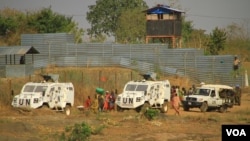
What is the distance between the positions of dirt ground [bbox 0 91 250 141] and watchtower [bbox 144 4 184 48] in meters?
23.2

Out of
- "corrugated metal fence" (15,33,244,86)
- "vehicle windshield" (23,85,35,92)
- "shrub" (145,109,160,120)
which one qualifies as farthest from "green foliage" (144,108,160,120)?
"corrugated metal fence" (15,33,244,86)

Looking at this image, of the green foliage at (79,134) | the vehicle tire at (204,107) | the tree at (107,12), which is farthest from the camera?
the tree at (107,12)

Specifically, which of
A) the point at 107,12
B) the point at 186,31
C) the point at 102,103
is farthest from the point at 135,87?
the point at 107,12

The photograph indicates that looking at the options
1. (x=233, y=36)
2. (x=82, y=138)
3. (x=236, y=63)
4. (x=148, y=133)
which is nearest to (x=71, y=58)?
(x=236, y=63)

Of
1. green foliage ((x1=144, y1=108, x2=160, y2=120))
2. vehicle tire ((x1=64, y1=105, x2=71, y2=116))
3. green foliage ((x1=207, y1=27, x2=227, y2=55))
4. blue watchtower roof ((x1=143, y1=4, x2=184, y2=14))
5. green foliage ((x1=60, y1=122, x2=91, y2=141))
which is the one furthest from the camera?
green foliage ((x1=207, y1=27, x2=227, y2=55))

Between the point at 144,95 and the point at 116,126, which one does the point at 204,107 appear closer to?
the point at 144,95

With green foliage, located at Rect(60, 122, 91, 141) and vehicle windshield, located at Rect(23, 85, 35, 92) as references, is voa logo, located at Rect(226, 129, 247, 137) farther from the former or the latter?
vehicle windshield, located at Rect(23, 85, 35, 92)

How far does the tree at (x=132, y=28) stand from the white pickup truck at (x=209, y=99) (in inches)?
1695

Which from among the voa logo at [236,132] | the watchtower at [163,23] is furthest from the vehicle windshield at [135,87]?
the watchtower at [163,23]

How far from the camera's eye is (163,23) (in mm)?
60219

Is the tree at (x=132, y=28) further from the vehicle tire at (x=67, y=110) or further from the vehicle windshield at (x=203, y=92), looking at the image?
the vehicle tire at (x=67, y=110)

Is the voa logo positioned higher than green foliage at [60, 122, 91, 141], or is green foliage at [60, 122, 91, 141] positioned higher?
the voa logo

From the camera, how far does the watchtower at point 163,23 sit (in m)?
60.1

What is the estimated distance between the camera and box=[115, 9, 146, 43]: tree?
280ft
